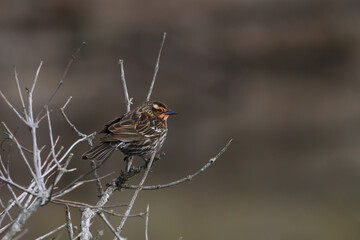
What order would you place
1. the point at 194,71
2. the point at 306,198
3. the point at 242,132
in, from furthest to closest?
the point at 194,71 → the point at 242,132 → the point at 306,198

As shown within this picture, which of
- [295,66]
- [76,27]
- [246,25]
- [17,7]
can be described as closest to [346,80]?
[295,66]

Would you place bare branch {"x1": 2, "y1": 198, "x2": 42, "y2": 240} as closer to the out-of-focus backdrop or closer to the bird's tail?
the bird's tail

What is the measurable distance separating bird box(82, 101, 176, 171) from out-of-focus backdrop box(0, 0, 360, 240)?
531cm

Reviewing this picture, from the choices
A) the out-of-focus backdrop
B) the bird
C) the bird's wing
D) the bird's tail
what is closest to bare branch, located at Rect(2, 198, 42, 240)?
the bird's tail

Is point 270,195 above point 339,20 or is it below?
below

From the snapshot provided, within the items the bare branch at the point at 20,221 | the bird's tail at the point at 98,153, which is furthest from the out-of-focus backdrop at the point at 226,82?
the bare branch at the point at 20,221

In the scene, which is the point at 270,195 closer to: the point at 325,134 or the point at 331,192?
the point at 331,192

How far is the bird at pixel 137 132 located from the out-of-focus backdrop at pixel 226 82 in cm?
531

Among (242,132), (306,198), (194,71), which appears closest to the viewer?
(306,198)

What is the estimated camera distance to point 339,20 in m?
15.7

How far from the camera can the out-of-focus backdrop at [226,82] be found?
43.4 ft

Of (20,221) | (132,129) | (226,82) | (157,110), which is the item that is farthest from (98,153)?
(226,82)

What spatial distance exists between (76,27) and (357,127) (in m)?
5.82

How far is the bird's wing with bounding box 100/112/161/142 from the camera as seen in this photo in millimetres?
6750
